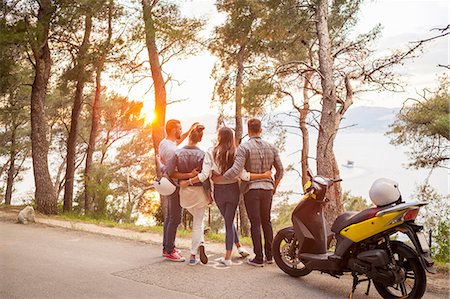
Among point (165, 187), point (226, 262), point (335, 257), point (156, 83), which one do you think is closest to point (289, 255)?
point (335, 257)

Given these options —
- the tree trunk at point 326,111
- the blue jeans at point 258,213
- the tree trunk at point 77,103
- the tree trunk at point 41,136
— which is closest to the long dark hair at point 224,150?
the blue jeans at point 258,213

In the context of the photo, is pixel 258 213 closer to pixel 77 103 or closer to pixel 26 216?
pixel 26 216

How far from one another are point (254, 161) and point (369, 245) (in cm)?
163

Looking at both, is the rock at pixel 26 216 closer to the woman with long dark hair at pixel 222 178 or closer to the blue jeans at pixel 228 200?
the woman with long dark hair at pixel 222 178

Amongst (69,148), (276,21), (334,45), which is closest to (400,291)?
(276,21)

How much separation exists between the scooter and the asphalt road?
0.87ft

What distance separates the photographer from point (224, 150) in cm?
497

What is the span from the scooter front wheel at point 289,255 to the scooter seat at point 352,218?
0.64 metres

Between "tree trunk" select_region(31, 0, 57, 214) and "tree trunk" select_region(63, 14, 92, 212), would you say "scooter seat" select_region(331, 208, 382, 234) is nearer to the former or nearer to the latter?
"tree trunk" select_region(31, 0, 57, 214)

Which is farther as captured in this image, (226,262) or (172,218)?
(172,218)

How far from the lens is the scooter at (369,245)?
3.54 m

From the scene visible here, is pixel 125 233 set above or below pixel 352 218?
below

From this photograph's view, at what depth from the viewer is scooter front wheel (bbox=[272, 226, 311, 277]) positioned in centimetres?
454

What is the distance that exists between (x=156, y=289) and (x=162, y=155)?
1699 mm
